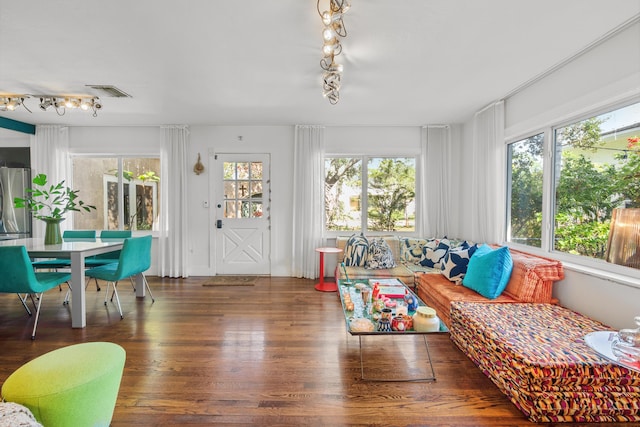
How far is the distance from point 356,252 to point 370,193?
1.26m

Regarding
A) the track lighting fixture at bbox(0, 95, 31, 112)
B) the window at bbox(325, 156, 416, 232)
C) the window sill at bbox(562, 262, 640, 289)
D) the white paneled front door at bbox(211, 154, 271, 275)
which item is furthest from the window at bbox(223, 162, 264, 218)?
the window sill at bbox(562, 262, 640, 289)

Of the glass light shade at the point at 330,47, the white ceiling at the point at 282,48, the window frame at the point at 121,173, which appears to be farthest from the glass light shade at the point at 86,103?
the glass light shade at the point at 330,47

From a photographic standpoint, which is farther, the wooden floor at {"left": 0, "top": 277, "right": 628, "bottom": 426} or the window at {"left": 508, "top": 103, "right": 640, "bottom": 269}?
the window at {"left": 508, "top": 103, "right": 640, "bottom": 269}

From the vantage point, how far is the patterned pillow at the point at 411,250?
4161mm

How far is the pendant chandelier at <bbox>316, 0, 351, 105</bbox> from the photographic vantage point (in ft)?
5.90

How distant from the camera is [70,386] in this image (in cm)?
125

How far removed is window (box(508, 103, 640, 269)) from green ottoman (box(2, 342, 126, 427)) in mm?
3509

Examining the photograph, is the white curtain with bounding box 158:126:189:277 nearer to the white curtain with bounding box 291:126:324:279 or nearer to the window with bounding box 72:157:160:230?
the window with bounding box 72:157:160:230

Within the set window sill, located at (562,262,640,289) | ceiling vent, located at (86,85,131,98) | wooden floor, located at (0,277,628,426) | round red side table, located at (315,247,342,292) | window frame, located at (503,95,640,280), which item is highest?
ceiling vent, located at (86,85,131,98)

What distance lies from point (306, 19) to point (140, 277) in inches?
Answer: 143

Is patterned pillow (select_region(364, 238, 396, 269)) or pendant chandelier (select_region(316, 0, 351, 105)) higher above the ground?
pendant chandelier (select_region(316, 0, 351, 105))

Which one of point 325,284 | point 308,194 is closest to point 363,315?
point 325,284

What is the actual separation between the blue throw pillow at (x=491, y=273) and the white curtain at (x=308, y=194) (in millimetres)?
2427

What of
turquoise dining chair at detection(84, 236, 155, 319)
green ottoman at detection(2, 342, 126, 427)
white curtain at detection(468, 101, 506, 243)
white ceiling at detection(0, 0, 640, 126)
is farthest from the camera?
white curtain at detection(468, 101, 506, 243)
